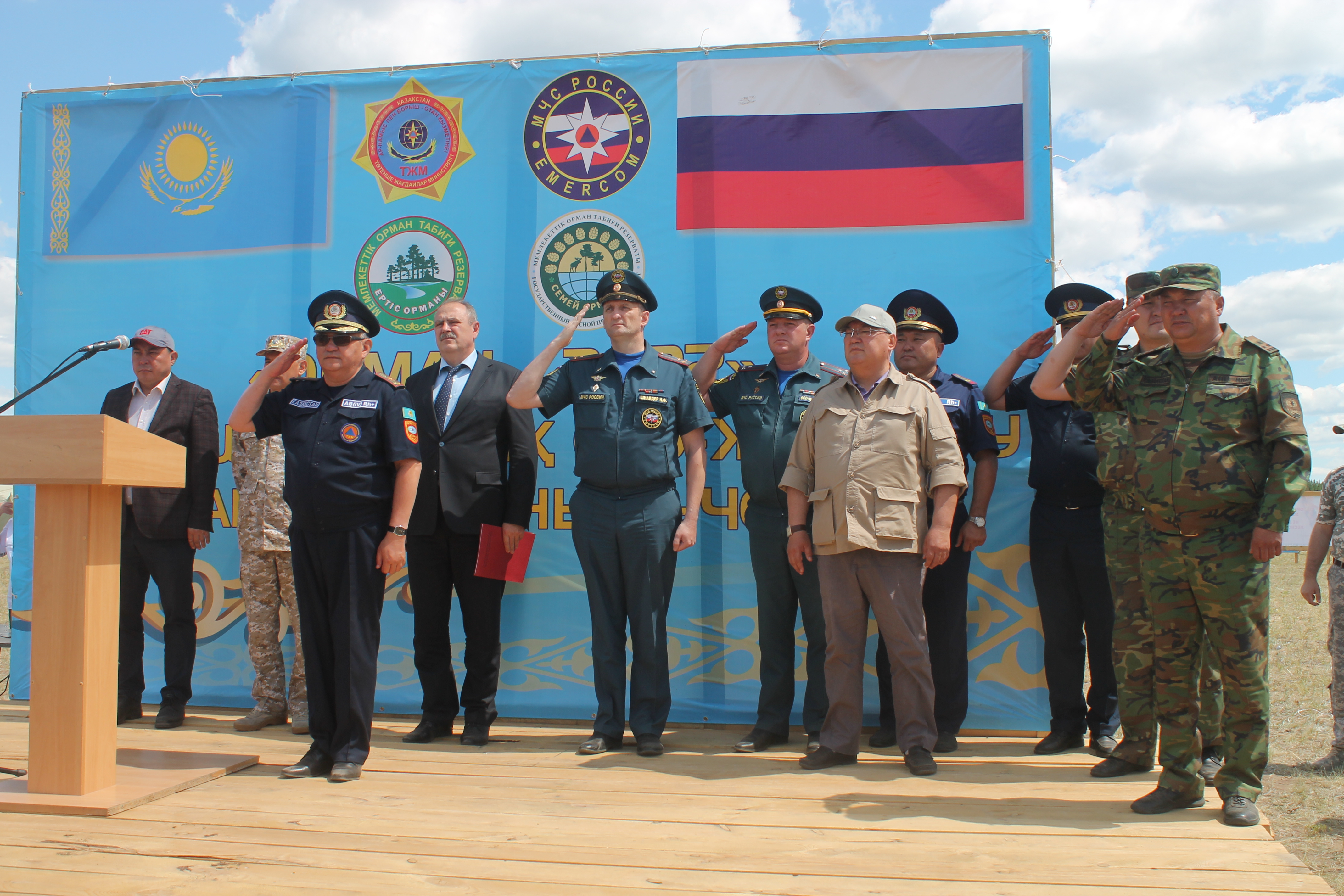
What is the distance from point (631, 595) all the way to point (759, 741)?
32.0 inches

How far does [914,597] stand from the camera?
11.0 feet

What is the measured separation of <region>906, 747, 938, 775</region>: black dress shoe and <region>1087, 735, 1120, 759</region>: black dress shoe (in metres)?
0.80

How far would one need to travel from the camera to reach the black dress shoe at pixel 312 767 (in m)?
3.23

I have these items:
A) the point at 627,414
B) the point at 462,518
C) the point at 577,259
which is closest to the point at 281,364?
the point at 462,518

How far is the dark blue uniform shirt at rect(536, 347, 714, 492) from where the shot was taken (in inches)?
145

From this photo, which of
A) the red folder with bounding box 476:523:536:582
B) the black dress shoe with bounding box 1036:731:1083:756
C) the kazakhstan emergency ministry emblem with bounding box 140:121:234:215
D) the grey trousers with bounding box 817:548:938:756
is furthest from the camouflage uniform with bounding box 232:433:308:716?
the black dress shoe with bounding box 1036:731:1083:756

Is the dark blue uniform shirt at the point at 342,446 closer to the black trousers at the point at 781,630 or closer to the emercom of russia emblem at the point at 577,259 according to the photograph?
the emercom of russia emblem at the point at 577,259

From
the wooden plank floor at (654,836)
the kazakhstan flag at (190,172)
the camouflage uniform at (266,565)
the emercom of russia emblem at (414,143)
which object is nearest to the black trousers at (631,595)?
the wooden plank floor at (654,836)

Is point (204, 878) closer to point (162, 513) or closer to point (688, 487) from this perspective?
point (688, 487)

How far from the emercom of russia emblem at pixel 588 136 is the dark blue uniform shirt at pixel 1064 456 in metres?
2.27

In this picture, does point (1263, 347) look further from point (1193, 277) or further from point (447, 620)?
point (447, 620)

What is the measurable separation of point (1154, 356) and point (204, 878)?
129 inches

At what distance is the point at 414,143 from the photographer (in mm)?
4648

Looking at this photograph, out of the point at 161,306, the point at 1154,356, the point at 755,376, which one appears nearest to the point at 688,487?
the point at 755,376
